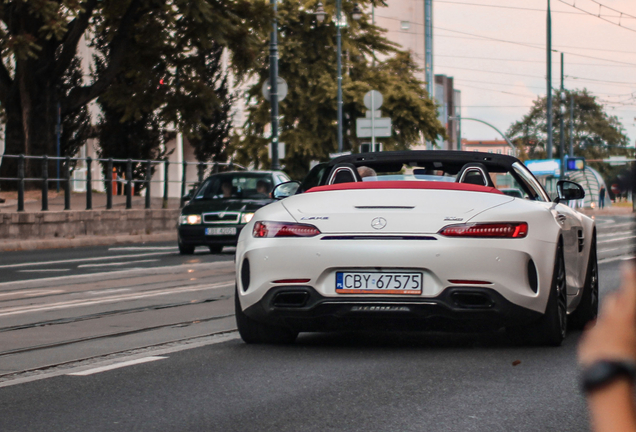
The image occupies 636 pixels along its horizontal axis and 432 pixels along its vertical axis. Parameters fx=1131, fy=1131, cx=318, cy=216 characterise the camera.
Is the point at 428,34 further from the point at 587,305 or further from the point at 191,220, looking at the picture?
the point at 587,305

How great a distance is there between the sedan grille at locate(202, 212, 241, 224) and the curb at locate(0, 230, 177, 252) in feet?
15.5

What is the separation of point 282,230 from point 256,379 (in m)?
1.18

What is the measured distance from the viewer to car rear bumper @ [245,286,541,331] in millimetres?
6457

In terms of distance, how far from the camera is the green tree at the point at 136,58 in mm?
26719

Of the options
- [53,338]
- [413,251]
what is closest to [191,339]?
[53,338]

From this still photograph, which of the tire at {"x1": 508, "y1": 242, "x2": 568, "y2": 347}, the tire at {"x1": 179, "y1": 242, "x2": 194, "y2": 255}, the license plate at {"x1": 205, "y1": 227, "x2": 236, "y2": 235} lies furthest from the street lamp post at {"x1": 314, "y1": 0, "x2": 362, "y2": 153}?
the tire at {"x1": 508, "y1": 242, "x2": 568, "y2": 347}

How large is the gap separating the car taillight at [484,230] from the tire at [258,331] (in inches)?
52.2

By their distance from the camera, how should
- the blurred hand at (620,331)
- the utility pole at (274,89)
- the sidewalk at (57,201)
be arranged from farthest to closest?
the utility pole at (274,89), the sidewalk at (57,201), the blurred hand at (620,331)

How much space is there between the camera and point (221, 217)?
64.2 ft

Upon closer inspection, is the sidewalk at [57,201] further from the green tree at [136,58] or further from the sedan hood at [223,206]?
the sedan hood at [223,206]

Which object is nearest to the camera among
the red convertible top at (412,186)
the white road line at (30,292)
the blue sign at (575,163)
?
the red convertible top at (412,186)

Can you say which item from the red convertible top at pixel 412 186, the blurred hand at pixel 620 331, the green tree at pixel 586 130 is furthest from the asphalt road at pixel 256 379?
the green tree at pixel 586 130

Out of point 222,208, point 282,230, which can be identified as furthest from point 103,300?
point 222,208

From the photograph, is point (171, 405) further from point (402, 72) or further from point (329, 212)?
point (402, 72)
